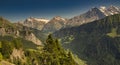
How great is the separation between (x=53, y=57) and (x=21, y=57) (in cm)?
10874

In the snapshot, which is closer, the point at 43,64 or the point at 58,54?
the point at 58,54

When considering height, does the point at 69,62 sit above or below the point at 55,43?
below

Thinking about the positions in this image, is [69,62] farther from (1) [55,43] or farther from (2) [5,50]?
(2) [5,50]

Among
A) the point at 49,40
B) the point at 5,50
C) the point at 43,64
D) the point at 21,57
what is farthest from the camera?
the point at 21,57

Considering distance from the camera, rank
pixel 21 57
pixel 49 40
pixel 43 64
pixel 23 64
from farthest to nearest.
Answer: pixel 21 57
pixel 23 64
pixel 43 64
pixel 49 40

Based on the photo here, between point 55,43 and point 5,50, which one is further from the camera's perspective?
point 5,50

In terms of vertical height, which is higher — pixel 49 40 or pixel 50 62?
pixel 49 40

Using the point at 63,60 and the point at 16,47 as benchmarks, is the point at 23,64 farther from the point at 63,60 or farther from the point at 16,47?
the point at 63,60

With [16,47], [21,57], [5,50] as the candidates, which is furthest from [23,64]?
[5,50]

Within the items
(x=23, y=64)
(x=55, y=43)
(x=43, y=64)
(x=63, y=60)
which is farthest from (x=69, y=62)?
(x=23, y=64)

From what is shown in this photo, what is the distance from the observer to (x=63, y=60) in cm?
8981

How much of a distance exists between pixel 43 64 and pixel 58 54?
1338cm

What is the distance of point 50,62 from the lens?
90375 millimetres

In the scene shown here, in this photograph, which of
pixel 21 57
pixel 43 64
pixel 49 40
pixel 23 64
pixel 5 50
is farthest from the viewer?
pixel 21 57
